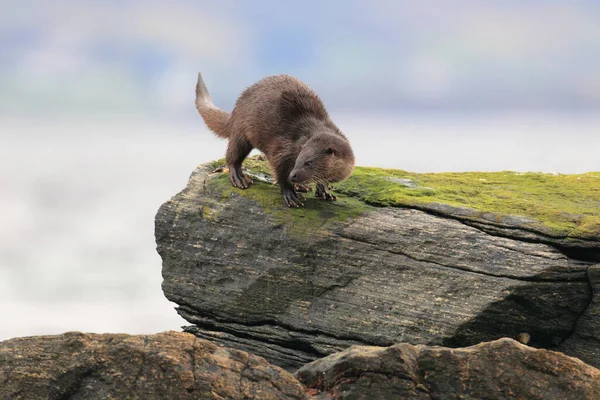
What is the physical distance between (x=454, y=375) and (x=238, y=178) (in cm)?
626

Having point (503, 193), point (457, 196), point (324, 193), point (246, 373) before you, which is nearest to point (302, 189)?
point (324, 193)

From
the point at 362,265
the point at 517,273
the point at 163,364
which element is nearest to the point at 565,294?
the point at 517,273

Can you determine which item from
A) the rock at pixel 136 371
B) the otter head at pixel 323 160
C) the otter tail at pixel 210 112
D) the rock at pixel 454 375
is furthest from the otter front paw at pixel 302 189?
the rock at pixel 136 371

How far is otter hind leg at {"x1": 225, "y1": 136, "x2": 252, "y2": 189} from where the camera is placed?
1284 centimetres

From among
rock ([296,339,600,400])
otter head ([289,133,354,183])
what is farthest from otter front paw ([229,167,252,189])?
rock ([296,339,600,400])

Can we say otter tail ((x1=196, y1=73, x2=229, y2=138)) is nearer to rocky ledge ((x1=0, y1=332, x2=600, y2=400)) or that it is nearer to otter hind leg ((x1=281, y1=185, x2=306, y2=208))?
otter hind leg ((x1=281, y1=185, x2=306, y2=208))

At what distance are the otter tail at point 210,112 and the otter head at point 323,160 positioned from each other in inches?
108

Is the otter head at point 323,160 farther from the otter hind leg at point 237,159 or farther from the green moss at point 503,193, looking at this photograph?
the otter hind leg at point 237,159

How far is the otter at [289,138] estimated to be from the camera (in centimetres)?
1113

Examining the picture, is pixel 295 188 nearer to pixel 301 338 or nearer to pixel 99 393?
pixel 301 338

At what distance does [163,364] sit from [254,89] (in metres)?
6.39

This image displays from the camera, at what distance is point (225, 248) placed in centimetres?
1233

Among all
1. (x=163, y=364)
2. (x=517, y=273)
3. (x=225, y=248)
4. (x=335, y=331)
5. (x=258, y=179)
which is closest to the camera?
(x=163, y=364)

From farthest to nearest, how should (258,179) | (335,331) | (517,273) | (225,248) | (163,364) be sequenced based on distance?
(258,179), (225,248), (335,331), (517,273), (163,364)
